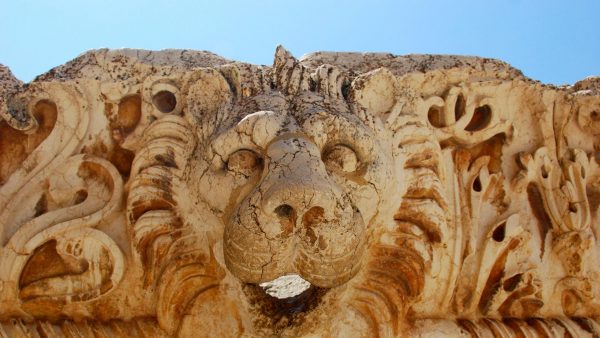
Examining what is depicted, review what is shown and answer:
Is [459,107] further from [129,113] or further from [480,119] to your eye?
[129,113]

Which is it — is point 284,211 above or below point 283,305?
above

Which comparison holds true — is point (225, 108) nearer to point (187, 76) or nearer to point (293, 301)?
point (187, 76)

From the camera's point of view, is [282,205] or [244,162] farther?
[244,162]

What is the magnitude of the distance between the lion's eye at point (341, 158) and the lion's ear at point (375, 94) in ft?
0.64

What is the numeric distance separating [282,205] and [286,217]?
0.04 meters

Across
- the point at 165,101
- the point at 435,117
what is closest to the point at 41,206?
the point at 165,101

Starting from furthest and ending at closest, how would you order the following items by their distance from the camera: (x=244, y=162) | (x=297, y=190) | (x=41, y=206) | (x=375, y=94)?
(x=375, y=94) < (x=41, y=206) < (x=244, y=162) < (x=297, y=190)

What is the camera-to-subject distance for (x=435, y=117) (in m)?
2.24

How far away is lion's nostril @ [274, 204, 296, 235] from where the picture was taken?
1.64 metres

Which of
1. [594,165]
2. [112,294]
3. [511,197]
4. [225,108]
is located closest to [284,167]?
[225,108]

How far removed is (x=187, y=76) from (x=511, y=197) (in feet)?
3.75

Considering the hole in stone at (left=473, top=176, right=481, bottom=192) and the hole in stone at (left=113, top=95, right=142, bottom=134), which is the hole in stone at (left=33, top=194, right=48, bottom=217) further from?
the hole in stone at (left=473, top=176, right=481, bottom=192)

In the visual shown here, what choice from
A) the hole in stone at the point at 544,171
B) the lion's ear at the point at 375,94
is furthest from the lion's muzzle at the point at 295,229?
the hole in stone at the point at 544,171

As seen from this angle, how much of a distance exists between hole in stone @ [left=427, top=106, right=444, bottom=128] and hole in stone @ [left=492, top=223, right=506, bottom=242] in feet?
1.25
